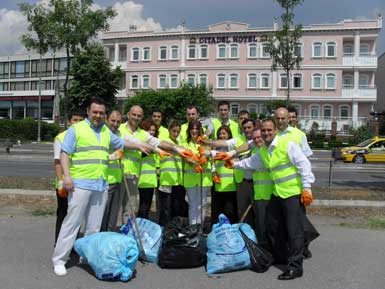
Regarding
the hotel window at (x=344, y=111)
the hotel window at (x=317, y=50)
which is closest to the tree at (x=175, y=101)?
the hotel window at (x=317, y=50)

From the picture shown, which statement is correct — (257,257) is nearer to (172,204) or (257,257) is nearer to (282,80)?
(172,204)

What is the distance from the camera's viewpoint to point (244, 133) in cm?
691

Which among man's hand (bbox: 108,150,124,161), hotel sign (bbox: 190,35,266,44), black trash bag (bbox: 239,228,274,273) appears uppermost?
hotel sign (bbox: 190,35,266,44)

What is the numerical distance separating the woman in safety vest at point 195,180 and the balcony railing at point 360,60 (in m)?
47.1

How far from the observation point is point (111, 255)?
4930mm

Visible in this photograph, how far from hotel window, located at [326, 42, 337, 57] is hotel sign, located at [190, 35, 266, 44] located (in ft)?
27.0

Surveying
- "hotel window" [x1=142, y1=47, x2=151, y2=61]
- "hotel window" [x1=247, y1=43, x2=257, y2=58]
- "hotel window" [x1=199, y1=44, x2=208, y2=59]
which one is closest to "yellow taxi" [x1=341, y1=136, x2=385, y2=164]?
"hotel window" [x1=247, y1=43, x2=257, y2=58]

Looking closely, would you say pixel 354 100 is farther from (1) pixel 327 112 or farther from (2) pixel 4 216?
(2) pixel 4 216

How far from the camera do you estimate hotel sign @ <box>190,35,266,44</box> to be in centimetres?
5211

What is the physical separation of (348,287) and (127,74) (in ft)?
179

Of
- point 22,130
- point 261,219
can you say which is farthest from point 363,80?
point 261,219

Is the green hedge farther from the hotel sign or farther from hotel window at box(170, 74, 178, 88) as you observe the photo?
the hotel sign

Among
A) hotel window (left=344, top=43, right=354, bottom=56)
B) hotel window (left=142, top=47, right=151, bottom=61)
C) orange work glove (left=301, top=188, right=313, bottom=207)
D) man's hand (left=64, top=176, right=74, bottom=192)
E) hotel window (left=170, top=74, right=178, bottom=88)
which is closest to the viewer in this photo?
man's hand (left=64, top=176, right=74, bottom=192)

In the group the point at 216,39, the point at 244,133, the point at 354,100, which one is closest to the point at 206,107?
the point at 216,39
